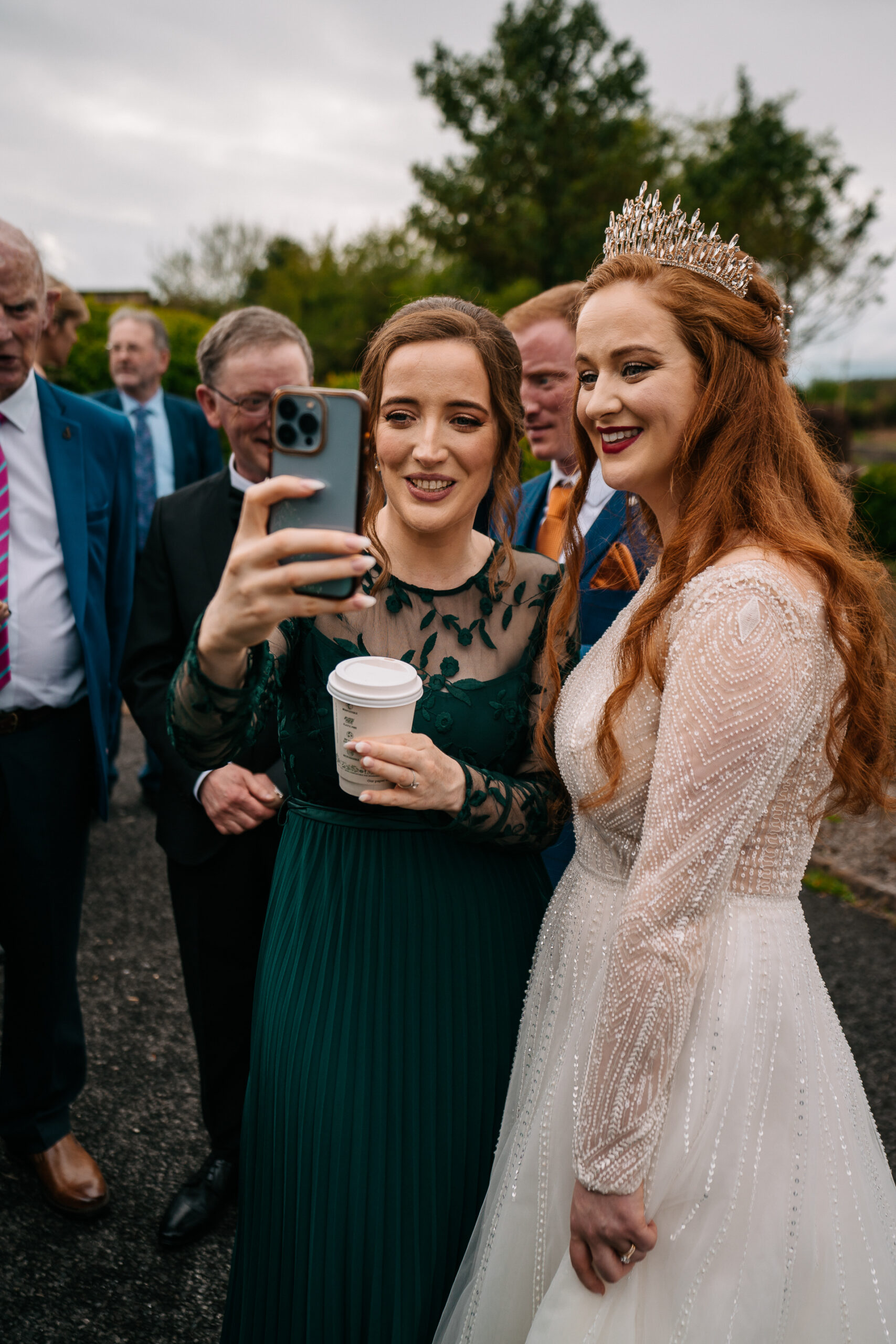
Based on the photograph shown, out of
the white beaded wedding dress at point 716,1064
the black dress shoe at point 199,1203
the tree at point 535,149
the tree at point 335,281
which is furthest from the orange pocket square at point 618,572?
the tree at point 335,281

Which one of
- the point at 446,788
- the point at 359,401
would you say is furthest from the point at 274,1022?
the point at 359,401

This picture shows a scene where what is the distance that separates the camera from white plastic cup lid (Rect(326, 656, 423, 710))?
1.48 meters

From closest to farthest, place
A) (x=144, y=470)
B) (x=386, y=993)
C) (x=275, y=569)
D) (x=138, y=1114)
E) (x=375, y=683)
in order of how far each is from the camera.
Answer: (x=275, y=569)
(x=375, y=683)
(x=386, y=993)
(x=138, y=1114)
(x=144, y=470)

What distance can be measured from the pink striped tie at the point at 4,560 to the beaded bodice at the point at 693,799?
83.3 inches

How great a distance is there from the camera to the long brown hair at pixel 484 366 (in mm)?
1926

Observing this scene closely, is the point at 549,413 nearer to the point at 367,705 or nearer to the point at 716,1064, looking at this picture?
the point at 367,705

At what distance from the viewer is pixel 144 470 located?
20.2ft

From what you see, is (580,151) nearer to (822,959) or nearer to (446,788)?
(822,959)

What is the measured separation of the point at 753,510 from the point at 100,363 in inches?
438

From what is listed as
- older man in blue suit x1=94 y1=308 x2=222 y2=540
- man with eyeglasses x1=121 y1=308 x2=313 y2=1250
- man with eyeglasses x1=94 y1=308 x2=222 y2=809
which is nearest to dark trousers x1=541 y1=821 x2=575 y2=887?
man with eyeglasses x1=121 y1=308 x2=313 y2=1250

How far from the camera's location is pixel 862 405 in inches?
1795

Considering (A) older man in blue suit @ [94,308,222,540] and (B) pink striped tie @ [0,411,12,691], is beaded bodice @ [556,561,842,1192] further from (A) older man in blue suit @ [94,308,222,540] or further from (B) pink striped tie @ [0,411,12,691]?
(A) older man in blue suit @ [94,308,222,540]

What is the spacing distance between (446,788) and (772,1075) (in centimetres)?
76

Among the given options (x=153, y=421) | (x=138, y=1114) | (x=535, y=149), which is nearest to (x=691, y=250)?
(x=138, y=1114)
